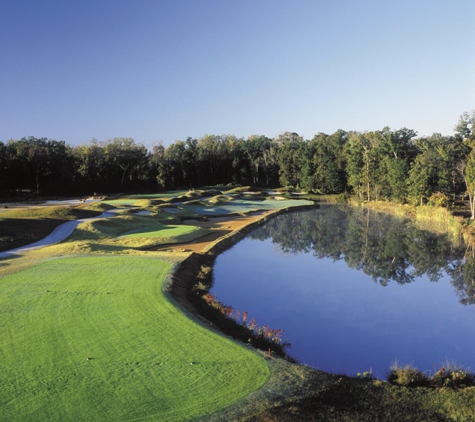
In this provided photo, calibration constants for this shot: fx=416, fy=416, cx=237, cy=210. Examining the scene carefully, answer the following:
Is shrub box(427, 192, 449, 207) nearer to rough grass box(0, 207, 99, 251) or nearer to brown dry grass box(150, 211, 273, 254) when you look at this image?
brown dry grass box(150, 211, 273, 254)

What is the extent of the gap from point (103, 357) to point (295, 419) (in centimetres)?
544

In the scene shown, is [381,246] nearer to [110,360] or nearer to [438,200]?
[438,200]

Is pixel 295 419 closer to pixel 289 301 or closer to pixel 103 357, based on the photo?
pixel 103 357

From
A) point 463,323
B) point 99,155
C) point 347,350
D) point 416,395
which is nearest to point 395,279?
point 463,323

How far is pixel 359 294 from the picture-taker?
20.7 meters

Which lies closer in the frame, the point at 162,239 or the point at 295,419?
the point at 295,419

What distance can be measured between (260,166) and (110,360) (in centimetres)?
8749

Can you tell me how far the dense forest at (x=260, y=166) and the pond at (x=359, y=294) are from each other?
745 inches

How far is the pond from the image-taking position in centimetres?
1386

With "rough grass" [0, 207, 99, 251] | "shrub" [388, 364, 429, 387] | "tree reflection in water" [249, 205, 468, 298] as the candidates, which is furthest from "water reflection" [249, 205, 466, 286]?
"rough grass" [0, 207, 99, 251]

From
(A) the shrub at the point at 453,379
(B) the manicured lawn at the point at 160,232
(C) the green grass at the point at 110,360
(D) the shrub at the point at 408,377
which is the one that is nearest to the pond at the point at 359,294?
(D) the shrub at the point at 408,377

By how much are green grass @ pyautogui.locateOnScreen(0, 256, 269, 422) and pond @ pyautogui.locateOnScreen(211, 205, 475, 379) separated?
3.79 meters

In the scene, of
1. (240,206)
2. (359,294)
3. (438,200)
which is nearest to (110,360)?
(359,294)

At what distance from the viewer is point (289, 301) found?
63.0ft
